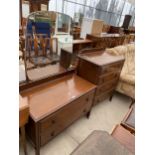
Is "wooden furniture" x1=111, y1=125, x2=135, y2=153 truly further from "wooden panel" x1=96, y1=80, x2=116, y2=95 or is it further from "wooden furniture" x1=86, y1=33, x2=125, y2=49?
"wooden furniture" x1=86, y1=33, x2=125, y2=49

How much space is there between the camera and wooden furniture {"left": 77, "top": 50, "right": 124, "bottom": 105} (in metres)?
1.60

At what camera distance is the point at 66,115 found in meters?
1.32

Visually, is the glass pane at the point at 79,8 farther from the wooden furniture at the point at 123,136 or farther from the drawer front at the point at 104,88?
the wooden furniture at the point at 123,136

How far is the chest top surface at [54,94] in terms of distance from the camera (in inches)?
43.5

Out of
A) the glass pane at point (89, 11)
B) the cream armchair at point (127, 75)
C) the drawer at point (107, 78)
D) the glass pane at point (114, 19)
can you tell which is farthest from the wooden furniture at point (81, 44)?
the glass pane at point (114, 19)

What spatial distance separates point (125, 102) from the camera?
7.97 feet

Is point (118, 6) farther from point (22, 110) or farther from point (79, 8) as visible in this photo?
point (22, 110)

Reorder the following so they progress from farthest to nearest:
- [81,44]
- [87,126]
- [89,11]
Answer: [89,11]
[81,44]
[87,126]

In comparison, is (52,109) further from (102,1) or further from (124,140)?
(102,1)

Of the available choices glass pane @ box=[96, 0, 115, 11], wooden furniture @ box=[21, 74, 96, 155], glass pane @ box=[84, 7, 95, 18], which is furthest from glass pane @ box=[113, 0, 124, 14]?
wooden furniture @ box=[21, 74, 96, 155]

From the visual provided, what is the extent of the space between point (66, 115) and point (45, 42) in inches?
34.5

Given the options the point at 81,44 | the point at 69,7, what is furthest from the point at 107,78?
the point at 69,7
